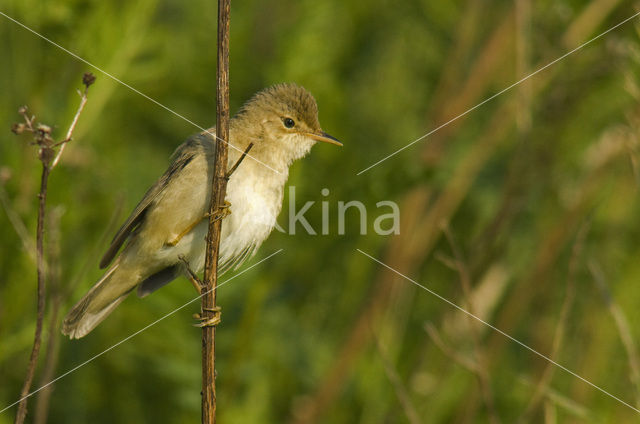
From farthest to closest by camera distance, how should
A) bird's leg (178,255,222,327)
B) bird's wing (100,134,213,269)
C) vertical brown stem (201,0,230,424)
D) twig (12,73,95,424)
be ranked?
bird's wing (100,134,213,269), bird's leg (178,255,222,327), vertical brown stem (201,0,230,424), twig (12,73,95,424)

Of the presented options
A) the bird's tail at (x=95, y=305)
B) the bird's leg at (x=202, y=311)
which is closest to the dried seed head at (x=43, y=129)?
the bird's leg at (x=202, y=311)

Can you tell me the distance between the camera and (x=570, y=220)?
4.27 meters

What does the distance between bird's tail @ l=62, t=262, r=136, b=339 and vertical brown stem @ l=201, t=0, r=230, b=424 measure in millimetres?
1220

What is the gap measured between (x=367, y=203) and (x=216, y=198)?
1.36m

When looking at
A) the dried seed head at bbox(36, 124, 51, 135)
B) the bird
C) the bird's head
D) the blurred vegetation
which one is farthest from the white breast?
the dried seed head at bbox(36, 124, 51, 135)

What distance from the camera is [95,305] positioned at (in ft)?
12.6

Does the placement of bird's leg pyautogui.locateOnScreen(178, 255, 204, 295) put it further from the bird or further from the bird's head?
the bird's head

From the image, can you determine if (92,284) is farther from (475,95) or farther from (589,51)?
(589,51)

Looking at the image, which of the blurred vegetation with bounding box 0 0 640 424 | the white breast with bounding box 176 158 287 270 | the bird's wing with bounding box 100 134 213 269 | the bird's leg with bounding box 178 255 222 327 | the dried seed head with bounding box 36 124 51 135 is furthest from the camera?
the blurred vegetation with bounding box 0 0 640 424

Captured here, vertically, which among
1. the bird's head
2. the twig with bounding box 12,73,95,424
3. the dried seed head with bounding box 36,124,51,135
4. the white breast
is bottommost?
the twig with bounding box 12,73,95,424

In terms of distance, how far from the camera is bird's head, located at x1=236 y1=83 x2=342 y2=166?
400 centimetres

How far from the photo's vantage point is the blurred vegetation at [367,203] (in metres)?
3.93

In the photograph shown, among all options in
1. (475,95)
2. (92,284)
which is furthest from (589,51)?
(92,284)

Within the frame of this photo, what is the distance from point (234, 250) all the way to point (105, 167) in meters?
1.10
